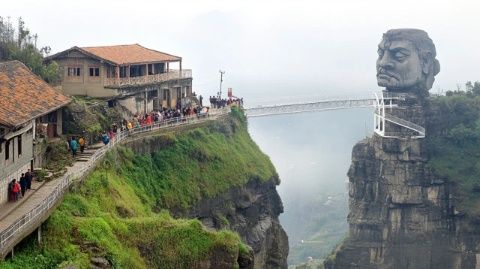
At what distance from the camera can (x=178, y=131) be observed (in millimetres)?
→ 57625

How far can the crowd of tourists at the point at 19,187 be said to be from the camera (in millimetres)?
35969

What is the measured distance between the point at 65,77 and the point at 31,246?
3431cm

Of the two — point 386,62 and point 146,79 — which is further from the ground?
point 386,62

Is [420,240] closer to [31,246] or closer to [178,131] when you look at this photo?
[178,131]

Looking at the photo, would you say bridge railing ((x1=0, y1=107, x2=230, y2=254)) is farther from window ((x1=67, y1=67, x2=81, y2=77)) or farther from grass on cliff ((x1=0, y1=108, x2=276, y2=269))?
window ((x1=67, y1=67, x2=81, y2=77))

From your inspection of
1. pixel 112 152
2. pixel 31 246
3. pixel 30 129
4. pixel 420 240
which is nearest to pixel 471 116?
pixel 420 240

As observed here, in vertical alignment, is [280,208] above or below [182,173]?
below

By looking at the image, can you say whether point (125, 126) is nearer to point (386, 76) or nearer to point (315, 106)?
point (315, 106)

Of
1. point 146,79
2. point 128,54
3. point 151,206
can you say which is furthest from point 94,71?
point 151,206

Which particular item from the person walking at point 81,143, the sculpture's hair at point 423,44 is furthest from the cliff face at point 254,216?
the sculpture's hair at point 423,44

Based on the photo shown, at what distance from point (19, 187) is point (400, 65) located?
77.7 metres

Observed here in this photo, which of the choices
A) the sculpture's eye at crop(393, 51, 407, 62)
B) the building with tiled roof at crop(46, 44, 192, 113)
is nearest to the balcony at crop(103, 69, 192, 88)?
the building with tiled roof at crop(46, 44, 192, 113)

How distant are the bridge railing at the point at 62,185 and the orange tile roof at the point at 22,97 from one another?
333 centimetres

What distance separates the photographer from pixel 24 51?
62.5 meters
